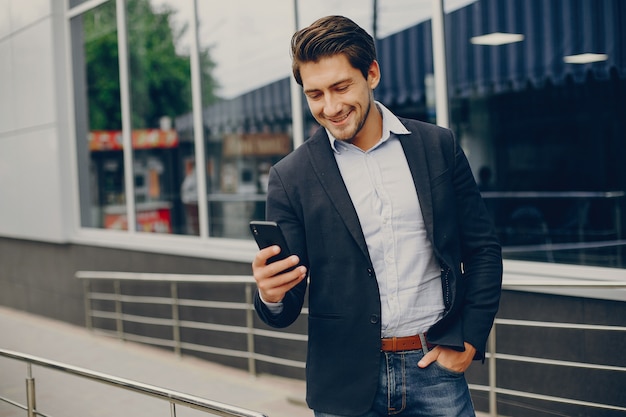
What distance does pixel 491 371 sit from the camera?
434cm

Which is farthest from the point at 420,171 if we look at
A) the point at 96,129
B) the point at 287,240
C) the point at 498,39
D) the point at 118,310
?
the point at 96,129

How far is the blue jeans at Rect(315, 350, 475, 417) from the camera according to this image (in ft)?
6.74

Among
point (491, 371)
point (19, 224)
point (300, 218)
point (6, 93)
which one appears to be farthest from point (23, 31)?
point (300, 218)

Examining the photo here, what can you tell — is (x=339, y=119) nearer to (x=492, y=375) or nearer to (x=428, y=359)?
(x=428, y=359)

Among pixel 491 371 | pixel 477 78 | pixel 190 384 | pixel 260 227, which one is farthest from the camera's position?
pixel 477 78

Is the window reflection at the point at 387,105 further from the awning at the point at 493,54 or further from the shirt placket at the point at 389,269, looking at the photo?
the shirt placket at the point at 389,269

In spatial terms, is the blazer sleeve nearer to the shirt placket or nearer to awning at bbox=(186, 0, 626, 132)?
the shirt placket

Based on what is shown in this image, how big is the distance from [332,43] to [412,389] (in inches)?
38.8

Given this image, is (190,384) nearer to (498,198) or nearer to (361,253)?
(498,198)

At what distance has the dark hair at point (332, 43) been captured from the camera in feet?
6.50

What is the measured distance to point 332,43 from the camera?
6.50ft

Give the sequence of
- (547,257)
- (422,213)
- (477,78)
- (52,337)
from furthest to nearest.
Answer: (52,337)
(477,78)
(547,257)
(422,213)

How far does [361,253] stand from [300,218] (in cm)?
21

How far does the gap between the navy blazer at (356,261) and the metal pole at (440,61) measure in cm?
312
